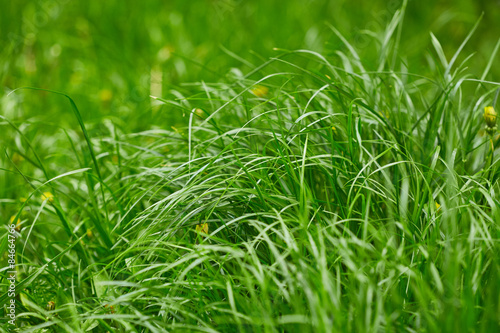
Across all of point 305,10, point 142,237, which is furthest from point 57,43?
point 142,237

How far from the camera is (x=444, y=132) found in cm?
202

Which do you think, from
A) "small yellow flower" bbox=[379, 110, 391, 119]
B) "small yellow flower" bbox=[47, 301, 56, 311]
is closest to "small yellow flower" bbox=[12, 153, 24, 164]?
"small yellow flower" bbox=[47, 301, 56, 311]

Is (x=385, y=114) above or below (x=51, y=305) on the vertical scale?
above

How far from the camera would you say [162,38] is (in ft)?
13.2

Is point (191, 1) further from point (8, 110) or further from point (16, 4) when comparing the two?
point (8, 110)

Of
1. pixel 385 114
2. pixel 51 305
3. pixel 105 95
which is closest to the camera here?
pixel 51 305

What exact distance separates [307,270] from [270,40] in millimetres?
2934

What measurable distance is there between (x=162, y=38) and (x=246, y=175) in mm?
2609

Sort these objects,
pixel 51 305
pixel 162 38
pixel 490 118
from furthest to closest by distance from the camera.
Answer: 1. pixel 162 38
2. pixel 490 118
3. pixel 51 305

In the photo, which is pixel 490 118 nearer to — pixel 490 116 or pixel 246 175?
pixel 490 116

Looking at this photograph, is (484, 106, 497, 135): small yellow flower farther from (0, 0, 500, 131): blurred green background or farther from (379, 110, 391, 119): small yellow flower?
(0, 0, 500, 131): blurred green background

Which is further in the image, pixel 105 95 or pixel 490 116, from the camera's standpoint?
pixel 105 95

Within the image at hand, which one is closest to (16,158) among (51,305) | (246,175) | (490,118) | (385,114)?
(51,305)

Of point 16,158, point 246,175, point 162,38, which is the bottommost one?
point 16,158
